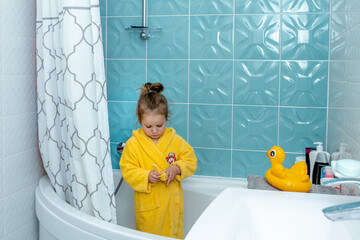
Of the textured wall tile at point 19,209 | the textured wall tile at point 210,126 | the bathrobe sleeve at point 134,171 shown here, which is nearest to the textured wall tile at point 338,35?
the textured wall tile at point 210,126

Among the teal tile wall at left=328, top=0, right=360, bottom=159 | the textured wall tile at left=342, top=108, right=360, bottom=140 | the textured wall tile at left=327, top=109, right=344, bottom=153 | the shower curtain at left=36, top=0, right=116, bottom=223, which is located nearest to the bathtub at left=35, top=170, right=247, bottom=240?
the shower curtain at left=36, top=0, right=116, bottom=223

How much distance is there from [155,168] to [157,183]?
107mm

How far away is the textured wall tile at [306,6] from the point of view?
2.46 m

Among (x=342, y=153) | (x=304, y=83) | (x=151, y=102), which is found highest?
(x=304, y=83)

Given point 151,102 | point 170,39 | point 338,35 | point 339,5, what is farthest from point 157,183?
point 339,5

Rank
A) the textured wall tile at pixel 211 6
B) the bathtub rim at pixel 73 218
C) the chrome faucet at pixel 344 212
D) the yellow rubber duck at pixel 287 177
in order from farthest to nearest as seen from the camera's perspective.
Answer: the textured wall tile at pixel 211 6 < the bathtub rim at pixel 73 218 < the yellow rubber duck at pixel 287 177 < the chrome faucet at pixel 344 212

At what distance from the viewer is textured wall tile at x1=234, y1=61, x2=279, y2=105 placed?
256 centimetres

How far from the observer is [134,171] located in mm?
2076

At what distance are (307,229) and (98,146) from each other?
1.06 m

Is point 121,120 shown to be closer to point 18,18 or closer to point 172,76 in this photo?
point 172,76

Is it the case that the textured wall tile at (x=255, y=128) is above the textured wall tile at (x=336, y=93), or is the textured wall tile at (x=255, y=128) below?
below

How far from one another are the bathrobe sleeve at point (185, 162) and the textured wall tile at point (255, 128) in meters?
0.48

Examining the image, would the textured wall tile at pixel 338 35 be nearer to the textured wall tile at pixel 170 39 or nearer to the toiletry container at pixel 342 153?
the toiletry container at pixel 342 153

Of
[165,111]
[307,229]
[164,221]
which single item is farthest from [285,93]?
[307,229]
